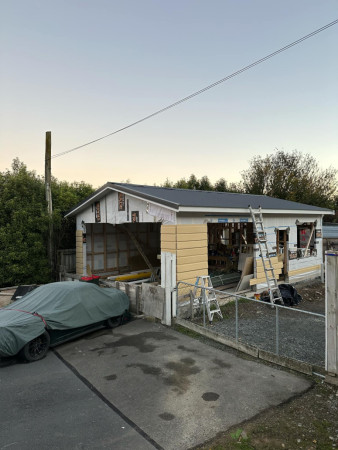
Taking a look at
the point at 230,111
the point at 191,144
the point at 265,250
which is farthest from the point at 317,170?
the point at 265,250

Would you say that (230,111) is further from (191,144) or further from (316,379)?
(316,379)

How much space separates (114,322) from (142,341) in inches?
64.8

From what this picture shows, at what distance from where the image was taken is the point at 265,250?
12.0 meters

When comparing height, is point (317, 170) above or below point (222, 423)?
above

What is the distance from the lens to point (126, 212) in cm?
1189

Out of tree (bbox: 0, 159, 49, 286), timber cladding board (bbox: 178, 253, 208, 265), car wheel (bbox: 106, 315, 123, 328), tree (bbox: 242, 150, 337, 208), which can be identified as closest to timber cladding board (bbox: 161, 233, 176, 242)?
timber cladding board (bbox: 178, 253, 208, 265)

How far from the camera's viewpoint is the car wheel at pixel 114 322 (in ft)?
30.6

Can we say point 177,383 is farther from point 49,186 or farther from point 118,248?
point 49,186

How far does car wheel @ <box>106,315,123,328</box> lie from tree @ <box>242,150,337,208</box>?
30.9 m

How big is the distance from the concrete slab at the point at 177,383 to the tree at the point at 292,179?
31959mm

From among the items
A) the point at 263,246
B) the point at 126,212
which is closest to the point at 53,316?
the point at 126,212

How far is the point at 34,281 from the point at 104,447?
10992mm

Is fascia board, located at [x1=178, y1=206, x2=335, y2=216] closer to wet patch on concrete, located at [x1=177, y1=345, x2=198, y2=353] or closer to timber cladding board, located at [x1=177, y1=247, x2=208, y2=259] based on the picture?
timber cladding board, located at [x1=177, y1=247, x2=208, y2=259]

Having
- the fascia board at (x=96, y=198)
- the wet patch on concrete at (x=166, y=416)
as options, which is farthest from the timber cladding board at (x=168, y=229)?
the wet patch on concrete at (x=166, y=416)
